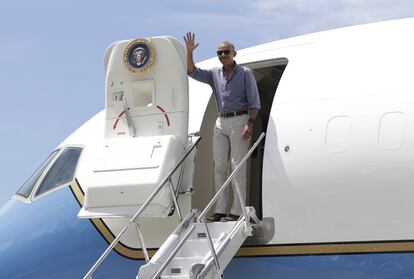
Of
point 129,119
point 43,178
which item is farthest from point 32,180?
point 129,119

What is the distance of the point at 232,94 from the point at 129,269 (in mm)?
2329

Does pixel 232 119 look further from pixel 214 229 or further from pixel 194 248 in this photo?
pixel 194 248

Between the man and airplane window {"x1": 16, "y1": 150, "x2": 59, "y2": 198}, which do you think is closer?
the man

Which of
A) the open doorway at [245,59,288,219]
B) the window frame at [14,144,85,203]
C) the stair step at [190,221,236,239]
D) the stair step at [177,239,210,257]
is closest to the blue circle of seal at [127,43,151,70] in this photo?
the open doorway at [245,59,288,219]

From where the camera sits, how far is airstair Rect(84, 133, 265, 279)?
8242mm

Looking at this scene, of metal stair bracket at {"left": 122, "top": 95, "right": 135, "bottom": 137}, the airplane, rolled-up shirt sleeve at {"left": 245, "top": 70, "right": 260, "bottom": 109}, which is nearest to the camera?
the airplane

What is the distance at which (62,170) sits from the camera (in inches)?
421

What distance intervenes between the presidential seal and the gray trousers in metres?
1.12

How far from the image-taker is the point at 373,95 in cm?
866

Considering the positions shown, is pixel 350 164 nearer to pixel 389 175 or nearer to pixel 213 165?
pixel 389 175

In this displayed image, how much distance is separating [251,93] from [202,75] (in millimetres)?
809

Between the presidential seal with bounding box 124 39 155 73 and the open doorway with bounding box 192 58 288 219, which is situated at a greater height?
the presidential seal with bounding box 124 39 155 73

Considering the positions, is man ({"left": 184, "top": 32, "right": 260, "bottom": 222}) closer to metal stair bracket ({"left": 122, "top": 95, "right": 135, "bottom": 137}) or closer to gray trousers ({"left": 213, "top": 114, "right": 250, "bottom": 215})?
gray trousers ({"left": 213, "top": 114, "right": 250, "bottom": 215})

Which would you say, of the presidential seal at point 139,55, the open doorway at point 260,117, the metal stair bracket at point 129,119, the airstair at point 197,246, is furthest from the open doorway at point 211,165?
the airstair at point 197,246
